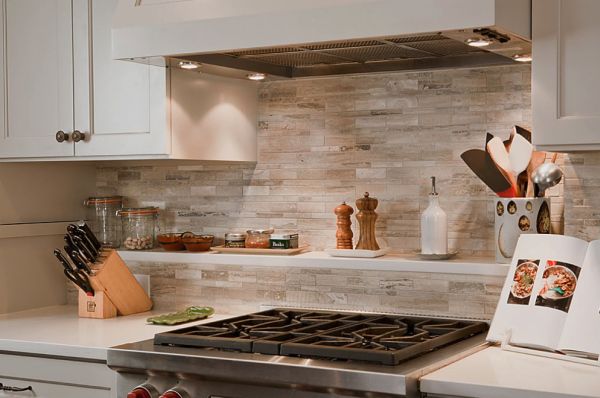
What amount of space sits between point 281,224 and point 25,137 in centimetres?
96

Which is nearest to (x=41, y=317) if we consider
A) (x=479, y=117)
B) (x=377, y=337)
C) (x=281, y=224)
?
(x=281, y=224)

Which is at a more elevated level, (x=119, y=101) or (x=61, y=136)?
(x=119, y=101)

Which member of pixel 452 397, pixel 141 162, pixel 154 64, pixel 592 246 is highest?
pixel 154 64

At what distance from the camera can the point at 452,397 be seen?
2.13 metres

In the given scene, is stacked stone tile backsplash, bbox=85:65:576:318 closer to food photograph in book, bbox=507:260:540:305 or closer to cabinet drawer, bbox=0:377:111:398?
food photograph in book, bbox=507:260:540:305

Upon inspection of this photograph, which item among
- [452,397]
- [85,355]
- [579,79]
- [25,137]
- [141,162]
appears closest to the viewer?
[452,397]

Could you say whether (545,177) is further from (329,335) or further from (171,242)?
(171,242)

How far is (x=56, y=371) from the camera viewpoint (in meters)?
2.73

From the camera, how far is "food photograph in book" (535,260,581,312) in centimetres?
245

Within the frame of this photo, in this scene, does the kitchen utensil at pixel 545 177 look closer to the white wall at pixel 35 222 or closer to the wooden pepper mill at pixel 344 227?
the wooden pepper mill at pixel 344 227

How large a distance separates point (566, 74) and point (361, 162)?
891mm

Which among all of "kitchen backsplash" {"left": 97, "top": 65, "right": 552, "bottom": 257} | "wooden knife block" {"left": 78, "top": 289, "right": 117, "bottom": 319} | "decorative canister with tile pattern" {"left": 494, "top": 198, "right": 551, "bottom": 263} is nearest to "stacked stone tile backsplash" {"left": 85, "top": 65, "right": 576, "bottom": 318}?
"kitchen backsplash" {"left": 97, "top": 65, "right": 552, "bottom": 257}

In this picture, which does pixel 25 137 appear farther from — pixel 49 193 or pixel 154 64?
pixel 154 64

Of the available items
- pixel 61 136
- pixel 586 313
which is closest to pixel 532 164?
pixel 586 313
